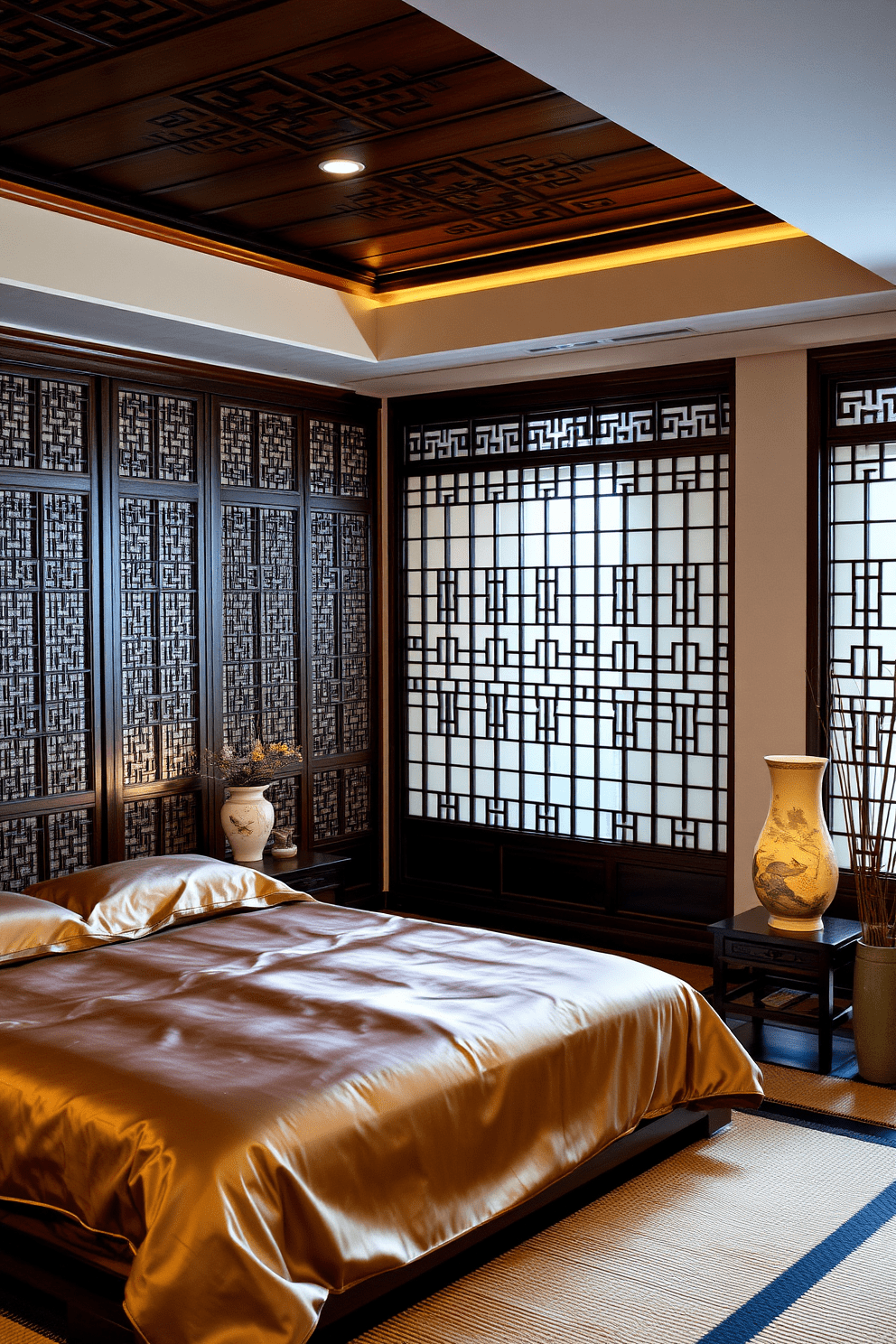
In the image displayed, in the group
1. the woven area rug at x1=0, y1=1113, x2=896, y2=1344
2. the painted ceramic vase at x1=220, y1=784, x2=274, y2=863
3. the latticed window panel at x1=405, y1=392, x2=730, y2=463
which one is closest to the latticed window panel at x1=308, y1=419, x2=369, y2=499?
the latticed window panel at x1=405, y1=392, x2=730, y2=463

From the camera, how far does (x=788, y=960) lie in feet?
13.0

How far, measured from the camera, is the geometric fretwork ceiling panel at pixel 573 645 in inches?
203

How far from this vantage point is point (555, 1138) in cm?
290

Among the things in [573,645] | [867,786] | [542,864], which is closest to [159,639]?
[573,645]

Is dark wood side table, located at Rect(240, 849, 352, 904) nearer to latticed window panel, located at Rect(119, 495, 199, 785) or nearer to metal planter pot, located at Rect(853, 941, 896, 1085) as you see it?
latticed window panel, located at Rect(119, 495, 199, 785)

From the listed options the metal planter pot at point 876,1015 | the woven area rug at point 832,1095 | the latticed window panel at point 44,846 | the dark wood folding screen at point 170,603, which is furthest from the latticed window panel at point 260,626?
the metal planter pot at point 876,1015

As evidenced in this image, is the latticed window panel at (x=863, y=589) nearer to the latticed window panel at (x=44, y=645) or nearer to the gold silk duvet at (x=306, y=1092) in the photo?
the gold silk duvet at (x=306, y=1092)

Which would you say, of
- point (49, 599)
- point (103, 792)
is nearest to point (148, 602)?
point (49, 599)

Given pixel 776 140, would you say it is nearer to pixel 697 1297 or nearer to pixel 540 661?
pixel 697 1297

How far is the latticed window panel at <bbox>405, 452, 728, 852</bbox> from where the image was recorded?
5.14 m

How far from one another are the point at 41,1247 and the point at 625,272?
3.52 m

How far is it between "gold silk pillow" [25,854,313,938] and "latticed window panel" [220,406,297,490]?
1.77 meters

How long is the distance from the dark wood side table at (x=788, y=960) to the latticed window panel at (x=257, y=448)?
8.74 feet

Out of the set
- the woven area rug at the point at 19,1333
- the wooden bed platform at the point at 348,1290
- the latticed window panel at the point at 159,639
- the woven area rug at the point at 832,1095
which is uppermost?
the latticed window panel at the point at 159,639
